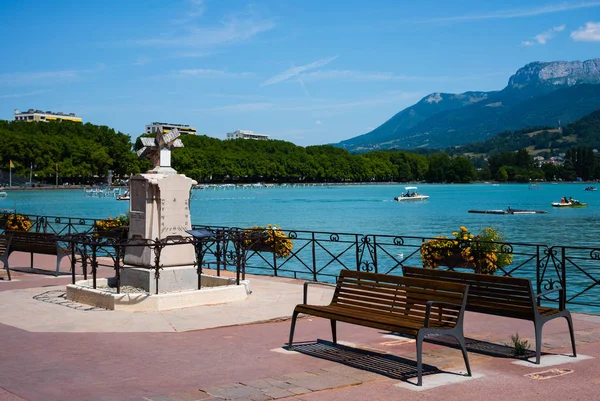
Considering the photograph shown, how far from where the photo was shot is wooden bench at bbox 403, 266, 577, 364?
7633 mm

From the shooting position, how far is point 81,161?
5802 inches

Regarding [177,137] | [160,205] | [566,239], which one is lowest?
[566,239]

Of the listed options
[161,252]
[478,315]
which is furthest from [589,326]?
[161,252]

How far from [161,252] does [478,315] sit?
203 inches

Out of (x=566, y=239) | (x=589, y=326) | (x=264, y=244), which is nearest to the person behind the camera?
(x=589, y=326)

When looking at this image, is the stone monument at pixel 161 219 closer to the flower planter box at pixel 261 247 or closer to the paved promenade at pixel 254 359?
the paved promenade at pixel 254 359

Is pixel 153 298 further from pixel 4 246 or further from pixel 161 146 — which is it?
pixel 4 246

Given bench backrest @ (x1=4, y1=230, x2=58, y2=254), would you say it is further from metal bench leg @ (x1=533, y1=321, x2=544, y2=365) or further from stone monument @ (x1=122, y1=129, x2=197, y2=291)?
metal bench leg @ (x1=533, y1=321, x2=544, y2=365)

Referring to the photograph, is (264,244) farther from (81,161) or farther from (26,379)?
(81,161)

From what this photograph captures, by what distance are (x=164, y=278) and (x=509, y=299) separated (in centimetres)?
595

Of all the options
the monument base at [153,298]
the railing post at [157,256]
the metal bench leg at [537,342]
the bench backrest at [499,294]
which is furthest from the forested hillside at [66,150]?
the metal bench leg at [537,342]

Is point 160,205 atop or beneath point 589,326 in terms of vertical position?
atop

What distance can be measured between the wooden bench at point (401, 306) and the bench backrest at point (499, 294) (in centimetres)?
47

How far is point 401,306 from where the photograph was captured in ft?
25.3
